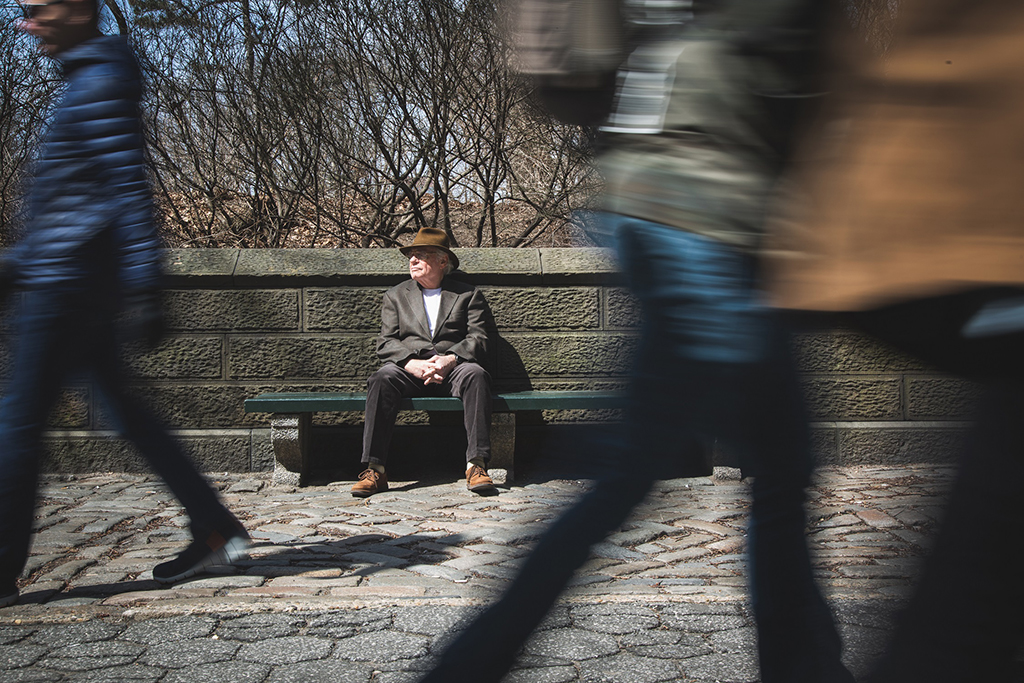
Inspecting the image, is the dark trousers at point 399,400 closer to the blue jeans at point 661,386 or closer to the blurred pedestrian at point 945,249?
the blue jeans at point 661,386

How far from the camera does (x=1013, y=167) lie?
1183 mm

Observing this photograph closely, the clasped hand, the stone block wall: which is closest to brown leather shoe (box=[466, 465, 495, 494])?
the clasped hand

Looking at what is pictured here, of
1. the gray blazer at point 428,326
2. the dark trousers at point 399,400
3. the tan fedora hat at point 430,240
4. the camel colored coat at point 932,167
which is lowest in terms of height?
the dark trousers at point 399,400

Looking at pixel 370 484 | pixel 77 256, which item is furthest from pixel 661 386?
pixel 370 484

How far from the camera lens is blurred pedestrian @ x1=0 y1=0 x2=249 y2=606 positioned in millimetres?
2795

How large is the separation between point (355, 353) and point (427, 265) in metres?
0.77

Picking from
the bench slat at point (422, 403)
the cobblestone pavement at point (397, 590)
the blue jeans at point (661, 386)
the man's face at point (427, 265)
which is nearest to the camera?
the blue jeans at point (661, 386)

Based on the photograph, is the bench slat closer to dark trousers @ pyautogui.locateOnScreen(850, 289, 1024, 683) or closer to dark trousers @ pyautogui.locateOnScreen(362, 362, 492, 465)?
dark trousers @ pyautogui.locateOnScreen(362, 362, 492, 465)

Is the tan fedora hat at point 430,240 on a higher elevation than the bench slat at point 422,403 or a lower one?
higher

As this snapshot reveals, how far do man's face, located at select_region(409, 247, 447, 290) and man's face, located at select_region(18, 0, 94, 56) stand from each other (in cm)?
279

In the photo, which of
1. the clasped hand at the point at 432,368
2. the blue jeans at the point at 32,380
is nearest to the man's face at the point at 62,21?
the blue jeans at the point at 32,380

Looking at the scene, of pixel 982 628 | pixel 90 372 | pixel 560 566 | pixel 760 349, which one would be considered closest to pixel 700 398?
pixel 760 349

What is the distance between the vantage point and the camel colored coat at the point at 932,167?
1.18 m

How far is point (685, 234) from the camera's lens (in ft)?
4.85
